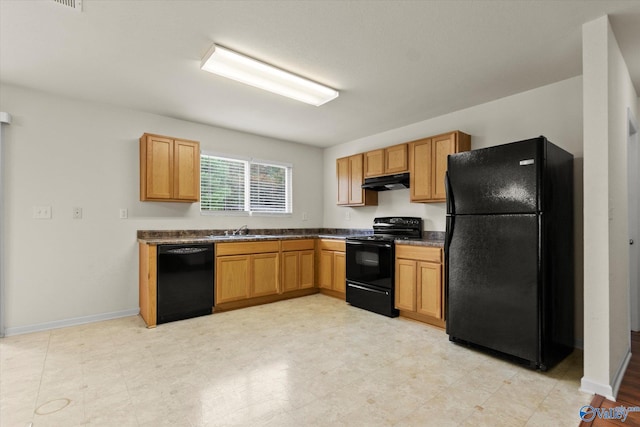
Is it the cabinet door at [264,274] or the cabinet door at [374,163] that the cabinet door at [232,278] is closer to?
the cabinet door at [264,274]

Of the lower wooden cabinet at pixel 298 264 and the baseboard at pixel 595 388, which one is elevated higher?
the lower wooden cabinet at pixel 298 264

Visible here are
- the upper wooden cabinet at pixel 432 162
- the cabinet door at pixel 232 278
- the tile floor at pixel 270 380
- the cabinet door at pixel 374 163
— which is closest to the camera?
the tile floor at pixel 270 380

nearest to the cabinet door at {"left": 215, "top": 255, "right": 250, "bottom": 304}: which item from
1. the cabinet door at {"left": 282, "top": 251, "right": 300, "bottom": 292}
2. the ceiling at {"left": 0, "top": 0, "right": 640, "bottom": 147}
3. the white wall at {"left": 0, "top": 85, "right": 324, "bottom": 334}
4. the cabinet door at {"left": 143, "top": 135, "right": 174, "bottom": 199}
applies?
→ the cabinet door at {"left": 282, "top": 251, "right": 300, "bottom": 292}

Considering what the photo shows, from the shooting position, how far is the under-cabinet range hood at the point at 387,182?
410cm

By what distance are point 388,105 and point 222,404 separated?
332 cm

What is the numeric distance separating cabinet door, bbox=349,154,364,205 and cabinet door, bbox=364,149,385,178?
9cm

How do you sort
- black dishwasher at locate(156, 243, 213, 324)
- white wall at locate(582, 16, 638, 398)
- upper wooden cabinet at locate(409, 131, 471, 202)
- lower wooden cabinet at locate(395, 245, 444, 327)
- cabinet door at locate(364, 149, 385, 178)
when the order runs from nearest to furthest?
white wall at locate(582, 16, 638, 398) → lower wooden cabinet at locate(395, 245, 444, 327) → black dishwasher at locate(156, 243, 213, 324) → upper wooden cabinet at locate(409, 131, 471, 202) → cabinet door at locate(364, 149, 385, 178)

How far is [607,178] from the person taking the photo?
81.8 inches

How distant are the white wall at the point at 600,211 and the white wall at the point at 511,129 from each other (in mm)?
712

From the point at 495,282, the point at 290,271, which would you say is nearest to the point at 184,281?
the point at 290,271

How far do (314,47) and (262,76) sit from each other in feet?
1.96

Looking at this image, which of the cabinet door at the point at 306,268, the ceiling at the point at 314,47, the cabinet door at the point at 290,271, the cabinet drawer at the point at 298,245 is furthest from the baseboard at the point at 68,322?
the ceiling at the point at 314,47

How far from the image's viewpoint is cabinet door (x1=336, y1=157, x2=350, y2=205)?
195 inches

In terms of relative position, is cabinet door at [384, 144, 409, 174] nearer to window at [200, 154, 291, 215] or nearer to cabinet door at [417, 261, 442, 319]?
cabinet door at [417, 261, 442, 319]
